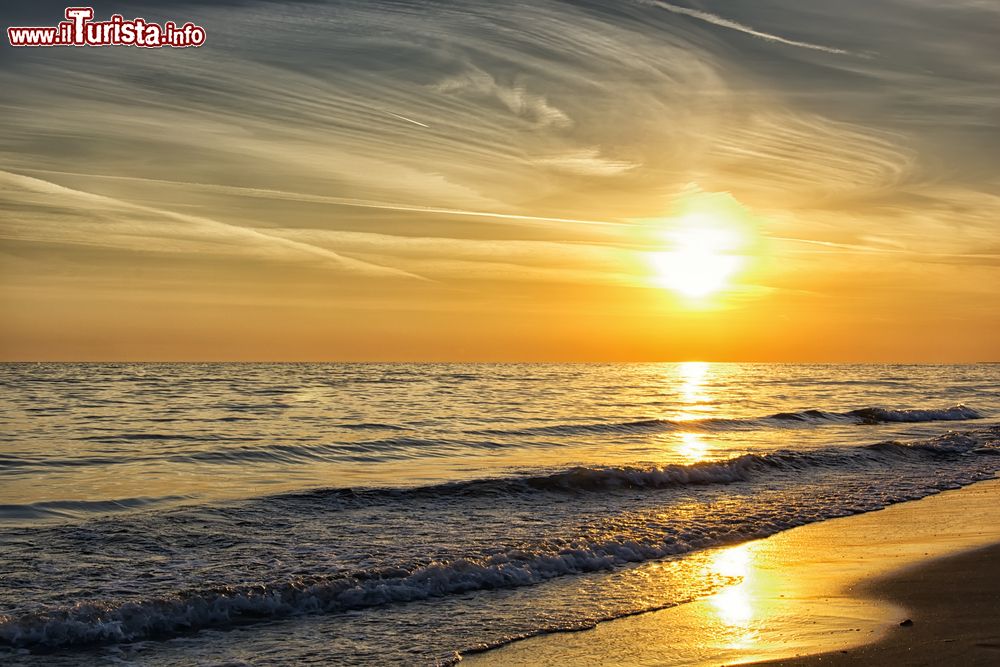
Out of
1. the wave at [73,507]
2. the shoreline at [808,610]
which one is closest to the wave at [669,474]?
the wave at [73,507]

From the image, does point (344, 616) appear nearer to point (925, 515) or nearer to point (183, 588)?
point (183, 588)

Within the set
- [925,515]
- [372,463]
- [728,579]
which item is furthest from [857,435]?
[728,579]

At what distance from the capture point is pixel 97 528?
41.9 feet

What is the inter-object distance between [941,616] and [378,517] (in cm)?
880

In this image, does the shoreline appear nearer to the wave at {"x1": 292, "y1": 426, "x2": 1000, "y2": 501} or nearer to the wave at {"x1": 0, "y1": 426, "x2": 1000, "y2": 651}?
the wave at {"x1": 0, "y1": 426, "x2": 1000, "y2": 651}

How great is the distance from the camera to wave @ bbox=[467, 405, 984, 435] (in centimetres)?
3131

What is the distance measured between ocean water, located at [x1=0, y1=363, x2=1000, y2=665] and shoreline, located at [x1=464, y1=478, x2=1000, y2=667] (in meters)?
0.50

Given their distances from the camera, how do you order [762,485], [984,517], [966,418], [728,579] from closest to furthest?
[728,579] < [984,517] < [762,485] < [966,418]

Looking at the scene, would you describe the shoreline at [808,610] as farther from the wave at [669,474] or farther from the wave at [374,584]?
the wave at [669,474]

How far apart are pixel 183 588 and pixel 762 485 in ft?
45.3

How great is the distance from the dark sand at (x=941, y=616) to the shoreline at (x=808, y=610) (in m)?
0.02

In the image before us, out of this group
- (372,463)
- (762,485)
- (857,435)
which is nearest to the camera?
(762,485)

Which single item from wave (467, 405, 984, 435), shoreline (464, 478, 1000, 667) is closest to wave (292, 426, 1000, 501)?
shoreline (464, 478, 1000, 667)

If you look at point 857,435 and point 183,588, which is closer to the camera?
point 183,588
